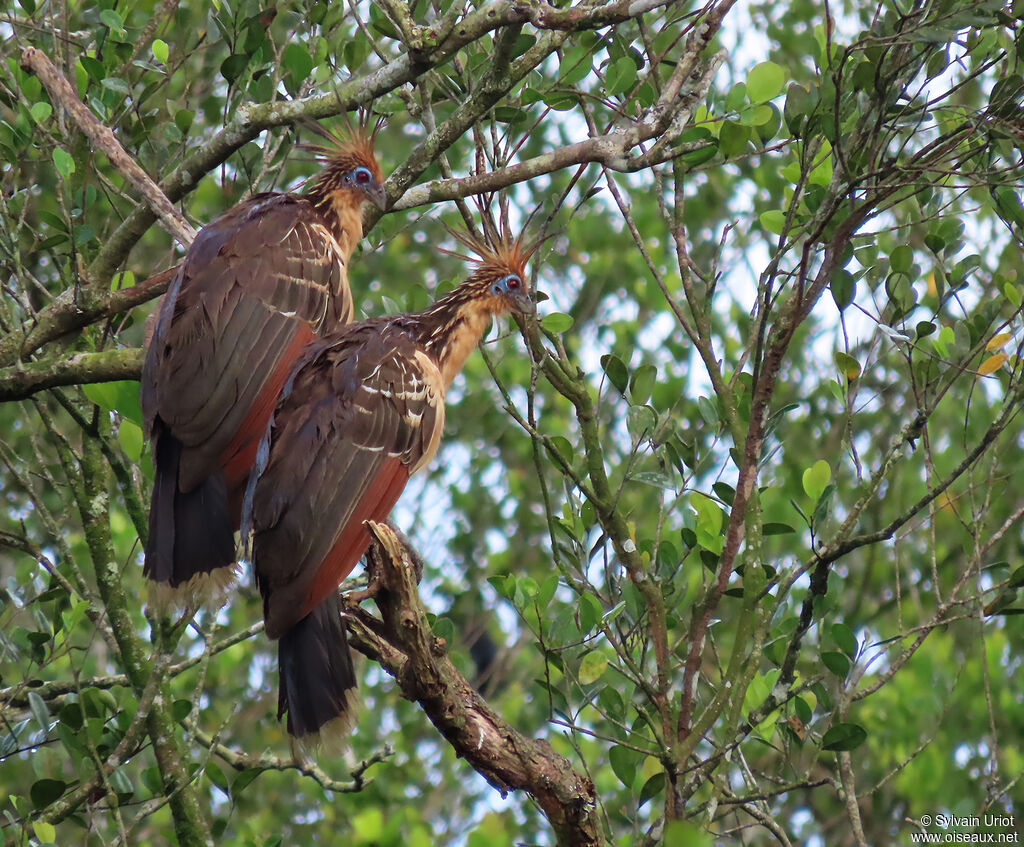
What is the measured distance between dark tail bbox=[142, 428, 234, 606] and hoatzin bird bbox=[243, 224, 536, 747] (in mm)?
127

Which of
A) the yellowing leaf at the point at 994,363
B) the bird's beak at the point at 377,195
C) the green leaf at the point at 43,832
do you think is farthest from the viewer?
the bird's beak at the point at 377,195

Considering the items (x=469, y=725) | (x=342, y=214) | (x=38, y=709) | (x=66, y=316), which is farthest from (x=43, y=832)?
(x=342, y=214)

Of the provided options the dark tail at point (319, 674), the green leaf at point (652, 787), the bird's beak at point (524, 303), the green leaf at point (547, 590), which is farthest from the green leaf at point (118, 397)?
the green leaf at point (652, 787)

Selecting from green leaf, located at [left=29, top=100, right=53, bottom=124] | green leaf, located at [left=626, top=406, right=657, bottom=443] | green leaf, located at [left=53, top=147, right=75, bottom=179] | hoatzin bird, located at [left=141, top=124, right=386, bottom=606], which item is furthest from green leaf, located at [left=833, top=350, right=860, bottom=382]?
green leaf, located at [left=29, top=100, right=53, bottom=124]

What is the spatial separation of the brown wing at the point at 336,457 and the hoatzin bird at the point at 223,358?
0.20 meters

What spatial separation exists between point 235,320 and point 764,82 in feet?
6.63

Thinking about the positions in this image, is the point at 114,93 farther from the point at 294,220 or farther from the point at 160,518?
the point at 160,518

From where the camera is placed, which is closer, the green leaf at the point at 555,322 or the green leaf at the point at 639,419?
the green leaf at the point at 639,419

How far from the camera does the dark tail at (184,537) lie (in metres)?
4.02

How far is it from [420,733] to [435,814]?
0.74m

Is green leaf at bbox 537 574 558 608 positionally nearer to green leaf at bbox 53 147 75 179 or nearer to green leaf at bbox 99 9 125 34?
green leaf at bbox 53 147 75 179

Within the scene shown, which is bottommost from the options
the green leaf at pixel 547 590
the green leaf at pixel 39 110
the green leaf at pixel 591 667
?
the green leaf at pixel 591 667

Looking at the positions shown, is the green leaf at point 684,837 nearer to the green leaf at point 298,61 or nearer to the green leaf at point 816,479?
the green leaf at point 816,479

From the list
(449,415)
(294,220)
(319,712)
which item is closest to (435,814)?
(449,415)
